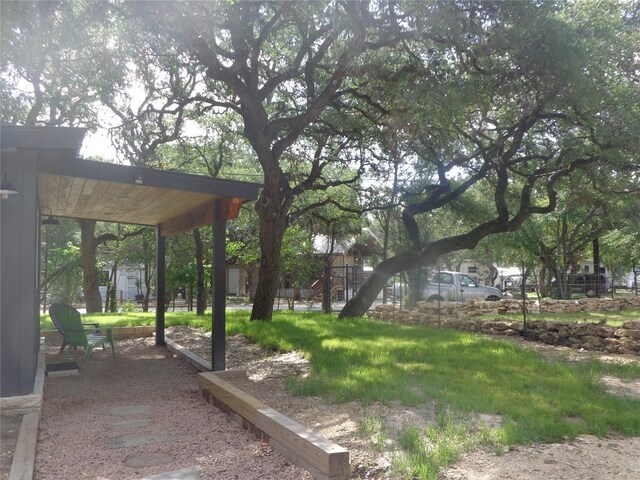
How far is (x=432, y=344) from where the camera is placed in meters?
9.69

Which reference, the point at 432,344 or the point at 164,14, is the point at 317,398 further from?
the point at 164,14

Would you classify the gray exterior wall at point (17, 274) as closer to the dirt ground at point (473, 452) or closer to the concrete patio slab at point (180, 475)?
the concrete patio slab at point (180, 475)

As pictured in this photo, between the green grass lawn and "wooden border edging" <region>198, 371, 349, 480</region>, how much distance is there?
1.58 feet

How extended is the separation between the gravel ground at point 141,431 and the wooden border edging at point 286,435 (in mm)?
91

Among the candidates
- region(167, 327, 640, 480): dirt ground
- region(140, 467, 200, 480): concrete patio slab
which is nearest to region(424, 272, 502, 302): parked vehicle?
region(167, 327, 640, 480): dirt ground

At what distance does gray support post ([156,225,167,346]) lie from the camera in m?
11.1

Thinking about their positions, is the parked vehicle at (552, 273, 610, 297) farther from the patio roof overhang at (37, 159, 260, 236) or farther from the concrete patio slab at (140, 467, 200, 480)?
the concrete patio slab at (140, 467, 200, 480)

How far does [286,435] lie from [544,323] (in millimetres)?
10486

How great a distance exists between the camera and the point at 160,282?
11289mm

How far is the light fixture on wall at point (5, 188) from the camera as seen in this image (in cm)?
549

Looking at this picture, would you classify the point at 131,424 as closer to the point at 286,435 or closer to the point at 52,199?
the point at 286,435

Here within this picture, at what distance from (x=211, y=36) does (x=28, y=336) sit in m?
7.36

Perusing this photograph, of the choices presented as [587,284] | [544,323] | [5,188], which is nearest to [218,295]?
[5,188]

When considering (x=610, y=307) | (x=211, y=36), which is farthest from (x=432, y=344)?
(x=610, y=307)
